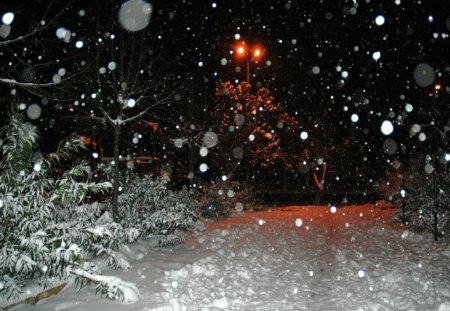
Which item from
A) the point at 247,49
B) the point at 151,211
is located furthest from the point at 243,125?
the point at 151,211

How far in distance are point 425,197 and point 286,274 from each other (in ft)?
23.8

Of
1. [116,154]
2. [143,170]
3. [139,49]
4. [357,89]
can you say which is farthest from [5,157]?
[357,89]

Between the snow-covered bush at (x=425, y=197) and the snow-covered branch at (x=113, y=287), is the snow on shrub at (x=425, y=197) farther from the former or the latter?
the snow-covered branch at (x=113, y=287)

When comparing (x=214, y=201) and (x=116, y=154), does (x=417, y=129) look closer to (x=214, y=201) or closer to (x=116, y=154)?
(x=214, y=201)

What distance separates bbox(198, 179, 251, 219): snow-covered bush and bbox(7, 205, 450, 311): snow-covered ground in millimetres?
4052

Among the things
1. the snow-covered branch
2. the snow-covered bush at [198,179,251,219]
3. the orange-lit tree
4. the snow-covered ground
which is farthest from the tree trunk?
the orange-lit tree

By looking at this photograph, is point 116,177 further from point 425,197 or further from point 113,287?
point 425,197

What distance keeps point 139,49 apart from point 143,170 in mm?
11756

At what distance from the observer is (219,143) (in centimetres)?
2038

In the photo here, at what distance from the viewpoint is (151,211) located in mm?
11328

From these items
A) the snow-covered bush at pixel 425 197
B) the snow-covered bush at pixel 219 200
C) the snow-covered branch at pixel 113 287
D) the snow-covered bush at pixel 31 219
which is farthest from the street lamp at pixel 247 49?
the snow-covered branch at pixel 113 287

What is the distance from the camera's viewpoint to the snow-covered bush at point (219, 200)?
1728cm

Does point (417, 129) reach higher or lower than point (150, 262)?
higher

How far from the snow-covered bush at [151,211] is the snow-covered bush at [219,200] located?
4.73m
